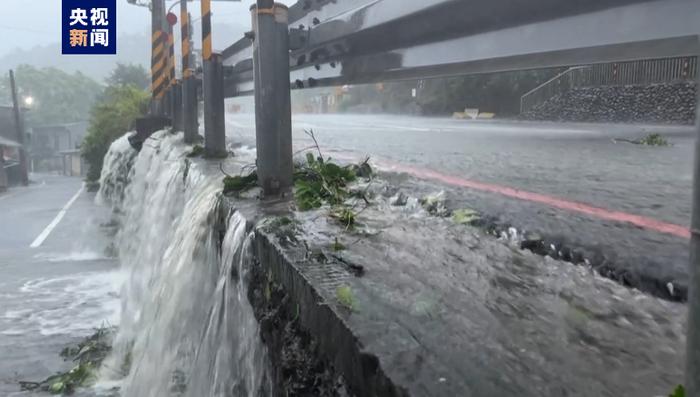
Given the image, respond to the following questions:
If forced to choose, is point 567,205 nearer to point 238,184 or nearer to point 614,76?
point 238,184

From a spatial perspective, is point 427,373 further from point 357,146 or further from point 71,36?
point 71,36

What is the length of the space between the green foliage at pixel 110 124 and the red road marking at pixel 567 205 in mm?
17932

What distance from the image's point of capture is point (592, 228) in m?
2.89

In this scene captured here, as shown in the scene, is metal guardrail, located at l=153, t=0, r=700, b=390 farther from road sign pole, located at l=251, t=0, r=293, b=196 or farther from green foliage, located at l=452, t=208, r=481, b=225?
green foliage, located at l=452, t=208, r=481, b=225

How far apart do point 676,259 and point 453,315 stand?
107cm

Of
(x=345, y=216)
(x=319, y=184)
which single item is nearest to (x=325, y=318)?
(x=345, y=216)

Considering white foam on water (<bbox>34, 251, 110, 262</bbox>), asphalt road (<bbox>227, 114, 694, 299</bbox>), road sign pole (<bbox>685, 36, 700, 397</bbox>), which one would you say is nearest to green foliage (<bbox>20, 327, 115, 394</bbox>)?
asphalt road (<bbox>227, 114, 694, 299</bbox>)

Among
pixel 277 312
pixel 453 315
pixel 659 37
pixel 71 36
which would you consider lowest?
pixel 277 312

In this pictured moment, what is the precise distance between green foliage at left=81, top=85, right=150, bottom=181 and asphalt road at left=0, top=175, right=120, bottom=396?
437 centimetres

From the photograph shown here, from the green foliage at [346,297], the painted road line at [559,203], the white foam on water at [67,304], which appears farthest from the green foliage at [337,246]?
the white foam on water at [67,304]

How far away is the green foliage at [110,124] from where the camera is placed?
2175cm

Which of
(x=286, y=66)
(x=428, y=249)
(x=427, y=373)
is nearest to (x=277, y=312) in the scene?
(x=428, y=249)

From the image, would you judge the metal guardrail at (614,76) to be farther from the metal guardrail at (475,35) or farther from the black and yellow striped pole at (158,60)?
the metal guardrail at (475,35)

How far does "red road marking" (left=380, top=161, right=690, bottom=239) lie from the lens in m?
2.93
